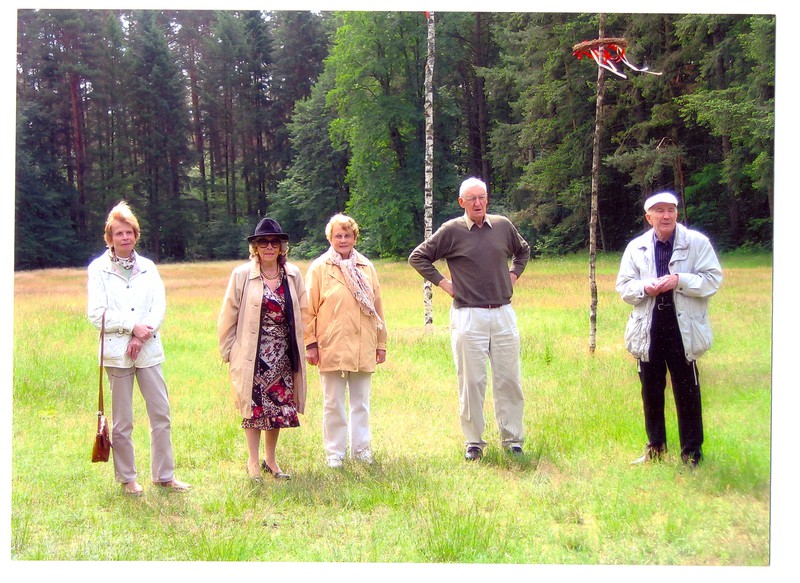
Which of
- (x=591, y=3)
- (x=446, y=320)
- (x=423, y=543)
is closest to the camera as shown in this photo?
(x=423, y=543)

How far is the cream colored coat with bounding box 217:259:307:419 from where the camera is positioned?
4328 mm

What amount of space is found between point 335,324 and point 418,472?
0.97 m

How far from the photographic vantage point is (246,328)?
4.33 m

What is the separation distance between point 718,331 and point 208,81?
346 cm

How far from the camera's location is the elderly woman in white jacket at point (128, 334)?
4.15 m

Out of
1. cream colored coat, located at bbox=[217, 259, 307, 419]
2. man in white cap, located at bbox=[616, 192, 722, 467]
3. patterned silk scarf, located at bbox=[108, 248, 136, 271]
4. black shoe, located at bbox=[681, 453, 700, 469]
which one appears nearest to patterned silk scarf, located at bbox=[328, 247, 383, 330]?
cream colored coat, located at bbox=[217, 259, 307, 419]

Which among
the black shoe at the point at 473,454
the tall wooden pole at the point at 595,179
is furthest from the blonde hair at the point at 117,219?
the tall wooden pole at the point at 595,179

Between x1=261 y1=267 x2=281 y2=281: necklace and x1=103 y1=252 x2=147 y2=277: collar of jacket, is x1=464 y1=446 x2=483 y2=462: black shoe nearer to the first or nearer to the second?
x1=261 y1=267 x2=281 y2=281: necklace

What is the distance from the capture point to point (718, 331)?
4.53 meters

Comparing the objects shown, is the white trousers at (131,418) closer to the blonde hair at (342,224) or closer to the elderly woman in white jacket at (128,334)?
the elderly woman in white jacket at (128,334)

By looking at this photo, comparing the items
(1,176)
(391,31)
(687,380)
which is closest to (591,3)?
(391,31)

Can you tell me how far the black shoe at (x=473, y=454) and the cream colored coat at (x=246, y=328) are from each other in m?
1.07

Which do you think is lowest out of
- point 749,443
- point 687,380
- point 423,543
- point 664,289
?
point 423,543

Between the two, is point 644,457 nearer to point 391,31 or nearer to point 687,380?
point 687,380
